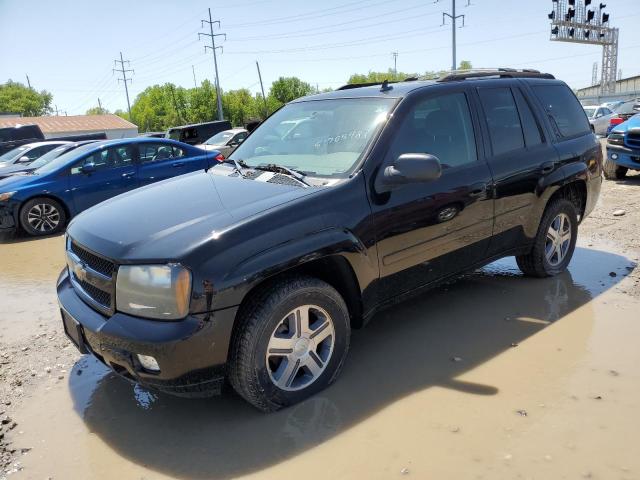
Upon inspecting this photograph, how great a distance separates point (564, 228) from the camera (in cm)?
497

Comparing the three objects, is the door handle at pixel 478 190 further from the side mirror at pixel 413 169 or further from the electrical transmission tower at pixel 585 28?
the electrical transmission tower at pixel 585 28

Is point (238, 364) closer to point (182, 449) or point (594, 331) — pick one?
point (182, 449)

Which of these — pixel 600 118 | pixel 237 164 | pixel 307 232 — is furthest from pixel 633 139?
pixel 600 118

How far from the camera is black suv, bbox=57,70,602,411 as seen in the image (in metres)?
2.62

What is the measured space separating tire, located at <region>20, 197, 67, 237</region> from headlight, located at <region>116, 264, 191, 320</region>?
6778 mm

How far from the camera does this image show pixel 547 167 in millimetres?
4469

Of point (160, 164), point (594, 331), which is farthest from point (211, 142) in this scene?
point (594, 331)

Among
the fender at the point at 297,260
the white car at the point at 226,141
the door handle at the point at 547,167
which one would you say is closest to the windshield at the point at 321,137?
the fender at the point at 297,260

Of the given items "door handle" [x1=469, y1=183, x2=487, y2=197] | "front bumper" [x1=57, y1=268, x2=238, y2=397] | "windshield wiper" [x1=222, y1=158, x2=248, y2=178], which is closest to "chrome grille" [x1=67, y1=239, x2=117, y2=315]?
"front bumper" [x1=57, y1=268, x2=238, y2=397]

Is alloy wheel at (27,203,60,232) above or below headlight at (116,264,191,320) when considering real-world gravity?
below

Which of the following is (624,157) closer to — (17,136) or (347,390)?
(347,390)

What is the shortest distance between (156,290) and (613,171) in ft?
34.0

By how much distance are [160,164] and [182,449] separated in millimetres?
7327

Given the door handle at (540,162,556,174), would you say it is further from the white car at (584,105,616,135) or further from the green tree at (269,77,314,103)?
the green tree at (269,77,314,103)
